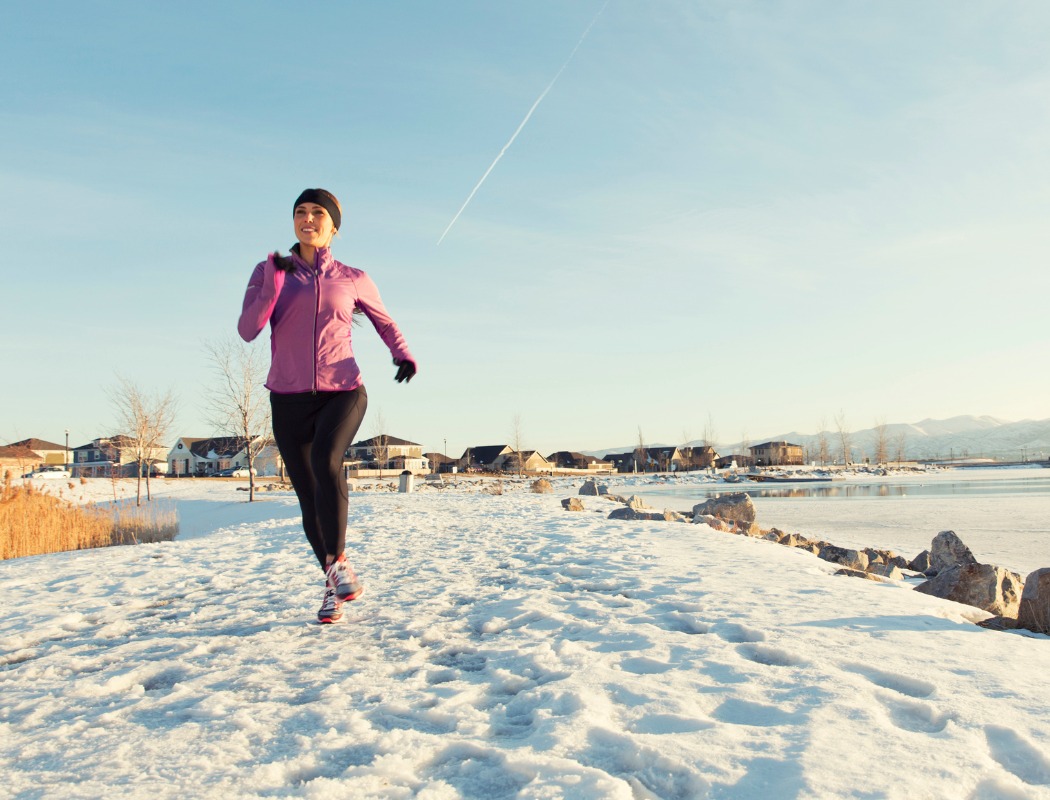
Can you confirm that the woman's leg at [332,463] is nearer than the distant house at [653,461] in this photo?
Yes

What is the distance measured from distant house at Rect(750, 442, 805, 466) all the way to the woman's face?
111 m

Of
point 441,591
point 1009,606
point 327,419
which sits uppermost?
point 327,419

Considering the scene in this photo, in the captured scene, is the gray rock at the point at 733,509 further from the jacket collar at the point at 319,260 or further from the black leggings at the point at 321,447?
the jacket collar at the point at 319,260

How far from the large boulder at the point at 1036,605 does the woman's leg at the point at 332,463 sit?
397 cm

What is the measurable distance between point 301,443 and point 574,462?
96.2 m

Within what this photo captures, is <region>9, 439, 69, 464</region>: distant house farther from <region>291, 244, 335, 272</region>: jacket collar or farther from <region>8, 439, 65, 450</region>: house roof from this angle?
<region>291, 244, 335, 272</region>: jacket collar

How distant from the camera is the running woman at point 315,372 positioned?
12.2 ft

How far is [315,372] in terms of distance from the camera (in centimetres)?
373

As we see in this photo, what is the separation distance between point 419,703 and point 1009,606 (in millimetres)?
5307

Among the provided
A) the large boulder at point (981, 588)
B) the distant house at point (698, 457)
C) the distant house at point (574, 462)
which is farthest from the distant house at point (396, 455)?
the large boulder at point (981, 588)

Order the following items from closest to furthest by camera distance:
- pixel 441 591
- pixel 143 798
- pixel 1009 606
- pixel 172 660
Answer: pixel 143 798 → pixel 172 660 → pixel 441 591 → pixel 1009 606

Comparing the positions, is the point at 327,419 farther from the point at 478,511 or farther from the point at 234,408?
the point at 234,408

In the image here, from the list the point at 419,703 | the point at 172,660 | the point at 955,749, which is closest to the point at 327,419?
the point at 172,660

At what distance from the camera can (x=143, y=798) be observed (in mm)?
1678
